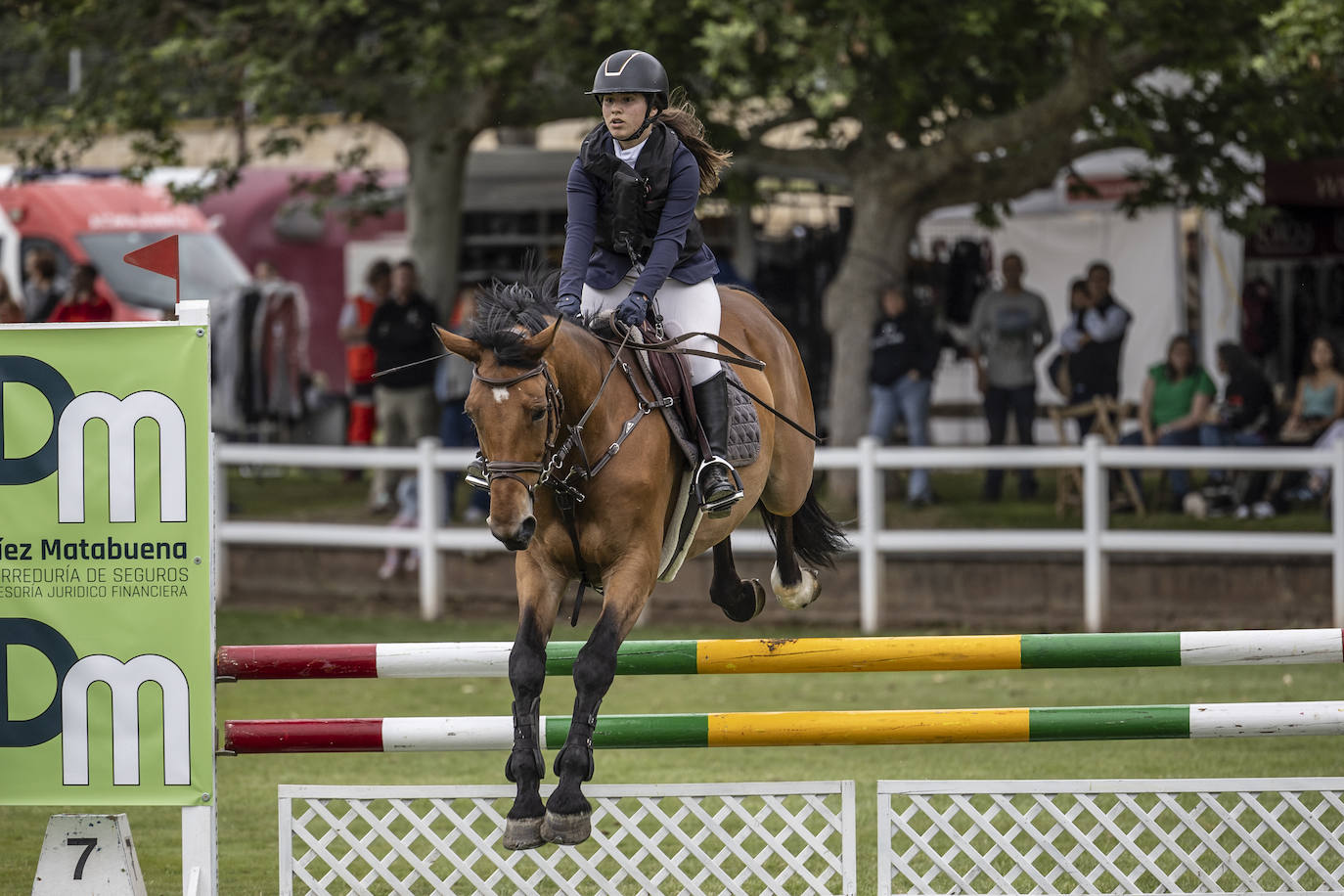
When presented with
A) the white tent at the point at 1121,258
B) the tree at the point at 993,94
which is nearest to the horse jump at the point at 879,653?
the tree at the point at 993,94

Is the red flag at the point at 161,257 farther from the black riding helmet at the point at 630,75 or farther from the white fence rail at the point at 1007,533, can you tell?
the white fence rail at the point at 1007,533

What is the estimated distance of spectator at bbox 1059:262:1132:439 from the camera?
555 inches

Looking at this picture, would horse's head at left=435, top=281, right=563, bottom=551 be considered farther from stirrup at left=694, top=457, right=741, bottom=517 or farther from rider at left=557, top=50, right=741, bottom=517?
stirrup at left=694, top=457, right=741, bottom=517

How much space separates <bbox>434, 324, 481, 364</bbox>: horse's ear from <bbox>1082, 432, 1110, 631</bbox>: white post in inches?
305

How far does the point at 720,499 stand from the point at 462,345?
36.9 inches

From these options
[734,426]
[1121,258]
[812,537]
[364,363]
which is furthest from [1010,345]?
[734,426]

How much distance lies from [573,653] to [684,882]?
31.6 inches

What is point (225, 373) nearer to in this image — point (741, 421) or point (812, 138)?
point (812, 138)

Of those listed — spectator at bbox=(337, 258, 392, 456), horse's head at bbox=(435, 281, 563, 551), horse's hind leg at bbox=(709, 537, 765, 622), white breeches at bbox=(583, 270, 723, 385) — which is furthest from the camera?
spectator at bbox=(337, 258, 392, 456)

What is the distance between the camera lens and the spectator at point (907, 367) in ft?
45.5

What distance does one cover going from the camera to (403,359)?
13625mm

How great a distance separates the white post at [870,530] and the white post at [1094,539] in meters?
1.37

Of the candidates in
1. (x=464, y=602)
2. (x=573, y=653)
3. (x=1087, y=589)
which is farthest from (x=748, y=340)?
(x=464, y=602)

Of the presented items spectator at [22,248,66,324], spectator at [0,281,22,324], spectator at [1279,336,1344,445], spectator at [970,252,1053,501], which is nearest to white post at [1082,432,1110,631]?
spectator at [970,252,1053,501]
